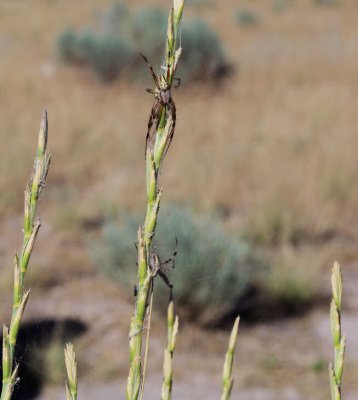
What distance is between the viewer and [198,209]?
7.23 metres

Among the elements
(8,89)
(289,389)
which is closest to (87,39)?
(8,89)

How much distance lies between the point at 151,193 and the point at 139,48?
43.9ft

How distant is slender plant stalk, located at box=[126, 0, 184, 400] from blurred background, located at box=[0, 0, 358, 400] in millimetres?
913

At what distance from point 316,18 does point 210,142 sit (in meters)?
12.9

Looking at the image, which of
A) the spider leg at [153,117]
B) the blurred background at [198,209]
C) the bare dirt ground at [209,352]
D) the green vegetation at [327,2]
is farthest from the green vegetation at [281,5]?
the spider leg at [153,117]

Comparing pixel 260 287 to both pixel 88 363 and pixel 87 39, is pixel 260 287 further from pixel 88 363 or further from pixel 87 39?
pixel 87 39

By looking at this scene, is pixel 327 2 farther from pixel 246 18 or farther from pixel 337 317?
pixel 337 317

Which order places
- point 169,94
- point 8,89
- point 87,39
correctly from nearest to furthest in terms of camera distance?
1. point 169,94
2. point 8,89
3. point 87,39

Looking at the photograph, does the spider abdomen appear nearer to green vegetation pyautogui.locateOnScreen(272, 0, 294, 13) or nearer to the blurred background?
the blurred background

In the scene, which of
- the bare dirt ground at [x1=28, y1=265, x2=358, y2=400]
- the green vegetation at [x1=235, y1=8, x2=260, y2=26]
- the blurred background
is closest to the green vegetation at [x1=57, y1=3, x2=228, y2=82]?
the blurred background

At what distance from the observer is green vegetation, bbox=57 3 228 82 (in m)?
13.0

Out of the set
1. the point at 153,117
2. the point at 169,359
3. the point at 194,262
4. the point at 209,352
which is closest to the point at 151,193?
the point at 153,117

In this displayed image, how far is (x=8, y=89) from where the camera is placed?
36.9 feet

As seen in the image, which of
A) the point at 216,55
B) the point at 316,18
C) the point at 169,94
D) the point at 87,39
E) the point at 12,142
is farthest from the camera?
the point at 316,18
